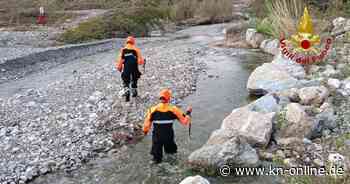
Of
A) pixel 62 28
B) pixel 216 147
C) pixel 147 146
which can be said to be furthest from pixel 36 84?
pixel 62 28

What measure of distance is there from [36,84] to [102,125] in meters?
6.53

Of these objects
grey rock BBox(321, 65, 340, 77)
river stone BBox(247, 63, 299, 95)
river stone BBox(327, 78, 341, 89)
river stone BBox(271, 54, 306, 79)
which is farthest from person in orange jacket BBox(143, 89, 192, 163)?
river stone BBox(271, 54, 306, 79)

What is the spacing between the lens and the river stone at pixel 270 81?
475 inches

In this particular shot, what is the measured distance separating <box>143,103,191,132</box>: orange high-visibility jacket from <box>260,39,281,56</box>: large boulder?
1121 cm

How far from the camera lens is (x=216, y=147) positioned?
808 centimetres

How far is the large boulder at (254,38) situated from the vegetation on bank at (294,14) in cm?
26

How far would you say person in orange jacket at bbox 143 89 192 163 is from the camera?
26.9ft

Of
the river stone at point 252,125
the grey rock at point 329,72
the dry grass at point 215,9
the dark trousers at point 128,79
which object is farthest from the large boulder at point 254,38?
the river stone at point 252,125

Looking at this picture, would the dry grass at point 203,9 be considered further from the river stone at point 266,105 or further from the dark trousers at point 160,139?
the dark trousers at point 160,139

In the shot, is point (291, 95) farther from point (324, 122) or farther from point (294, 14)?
point (294, 14)

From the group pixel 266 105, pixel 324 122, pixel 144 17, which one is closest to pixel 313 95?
pixel 266 105

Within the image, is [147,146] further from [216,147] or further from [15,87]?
[15,87]

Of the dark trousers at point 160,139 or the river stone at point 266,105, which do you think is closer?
the dark trousers at point 160,139

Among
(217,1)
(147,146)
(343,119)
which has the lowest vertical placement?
(147,146)
